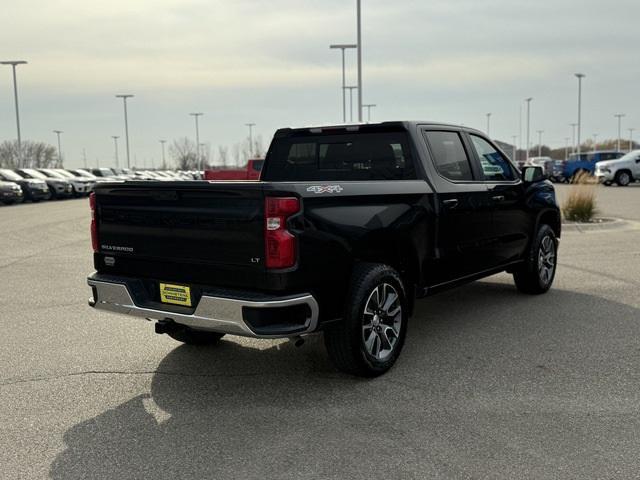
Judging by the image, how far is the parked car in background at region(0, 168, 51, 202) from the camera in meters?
31.5

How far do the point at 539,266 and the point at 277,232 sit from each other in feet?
14.7

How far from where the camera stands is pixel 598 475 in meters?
3.24

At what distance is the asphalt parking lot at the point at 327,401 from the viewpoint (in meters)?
3.44

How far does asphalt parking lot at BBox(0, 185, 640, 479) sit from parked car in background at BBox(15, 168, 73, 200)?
29.9 meters

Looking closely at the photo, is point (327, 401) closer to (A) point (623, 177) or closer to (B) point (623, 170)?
(B) point (623, 170)

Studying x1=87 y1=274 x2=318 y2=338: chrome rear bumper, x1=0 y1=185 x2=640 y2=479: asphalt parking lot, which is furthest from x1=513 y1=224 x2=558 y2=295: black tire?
x1=87 y1=274 x2=318 y2=338: chrome rear bumper

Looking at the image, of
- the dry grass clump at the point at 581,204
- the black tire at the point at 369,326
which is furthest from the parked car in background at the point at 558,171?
the black tire at the point at 369,326

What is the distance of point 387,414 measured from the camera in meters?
4.07

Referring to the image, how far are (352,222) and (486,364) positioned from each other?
1.63 m

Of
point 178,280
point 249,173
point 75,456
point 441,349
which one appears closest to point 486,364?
point 441,349

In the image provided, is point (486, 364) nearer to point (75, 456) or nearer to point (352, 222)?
point (352, 222)

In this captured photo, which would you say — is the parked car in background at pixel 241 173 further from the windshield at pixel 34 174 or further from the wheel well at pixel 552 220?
the windshield at pixel 34 174

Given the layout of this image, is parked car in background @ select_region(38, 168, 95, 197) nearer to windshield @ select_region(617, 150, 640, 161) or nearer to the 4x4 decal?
windshield @ select_region(617, 150, 640, 161)

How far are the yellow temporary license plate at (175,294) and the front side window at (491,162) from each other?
134 inches
